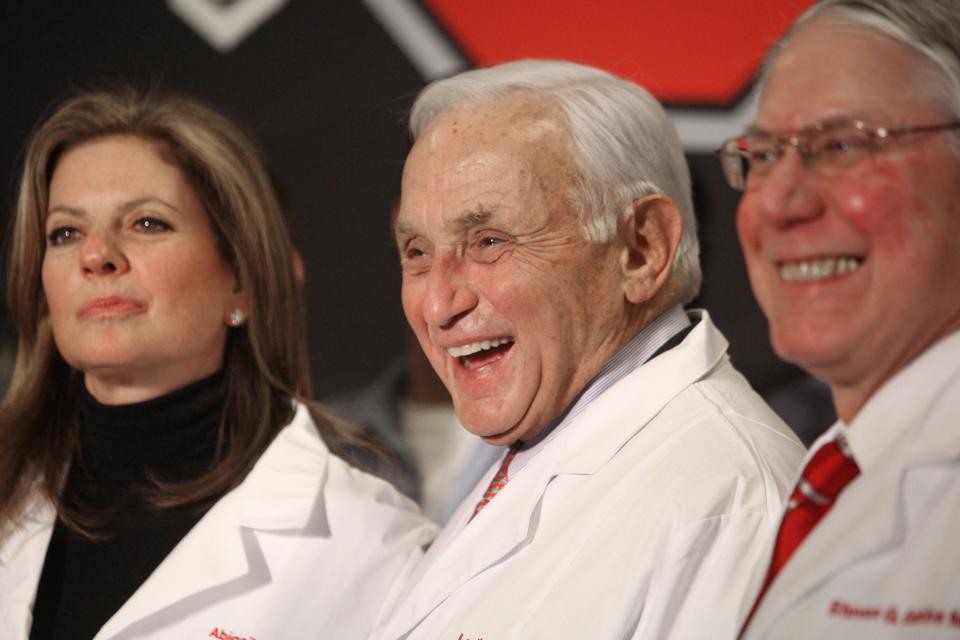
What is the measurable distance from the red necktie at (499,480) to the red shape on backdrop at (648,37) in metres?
1.07

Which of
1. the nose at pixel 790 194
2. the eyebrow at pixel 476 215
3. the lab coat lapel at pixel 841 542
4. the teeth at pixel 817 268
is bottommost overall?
the lab coat lapel at pixel 841 542

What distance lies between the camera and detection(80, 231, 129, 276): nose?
189cm

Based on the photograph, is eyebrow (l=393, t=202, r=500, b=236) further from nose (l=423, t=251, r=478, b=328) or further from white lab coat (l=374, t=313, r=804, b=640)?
white lab coat (l=374, t=313, r=804, b=640)

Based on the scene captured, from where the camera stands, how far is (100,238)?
1.92 metres

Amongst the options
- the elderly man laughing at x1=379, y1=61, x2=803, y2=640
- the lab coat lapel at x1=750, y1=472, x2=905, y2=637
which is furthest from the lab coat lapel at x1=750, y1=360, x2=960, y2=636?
the elderly man laughing at x1=379, y1=61, x2=803, y2=640

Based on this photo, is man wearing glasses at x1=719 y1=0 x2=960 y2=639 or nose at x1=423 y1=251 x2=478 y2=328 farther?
nose at x1=423 y1=251 x2=478 y2=328

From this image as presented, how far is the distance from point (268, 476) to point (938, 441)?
3.88 feet

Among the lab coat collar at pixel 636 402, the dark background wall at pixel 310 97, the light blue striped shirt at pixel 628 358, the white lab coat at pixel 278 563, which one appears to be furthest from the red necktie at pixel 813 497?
the dark background wall at pixel 310 97

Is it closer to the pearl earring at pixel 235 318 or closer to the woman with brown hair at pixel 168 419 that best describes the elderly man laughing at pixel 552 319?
the woman with brown hair at pixel 168 419

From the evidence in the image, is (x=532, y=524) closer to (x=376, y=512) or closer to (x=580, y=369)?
(x=580, y=369)

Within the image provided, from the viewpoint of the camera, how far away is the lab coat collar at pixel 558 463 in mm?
1455

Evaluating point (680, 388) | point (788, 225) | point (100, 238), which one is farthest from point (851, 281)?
point (100, 238)

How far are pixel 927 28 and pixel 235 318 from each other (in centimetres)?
131

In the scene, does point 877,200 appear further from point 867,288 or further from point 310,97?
point 310,97
